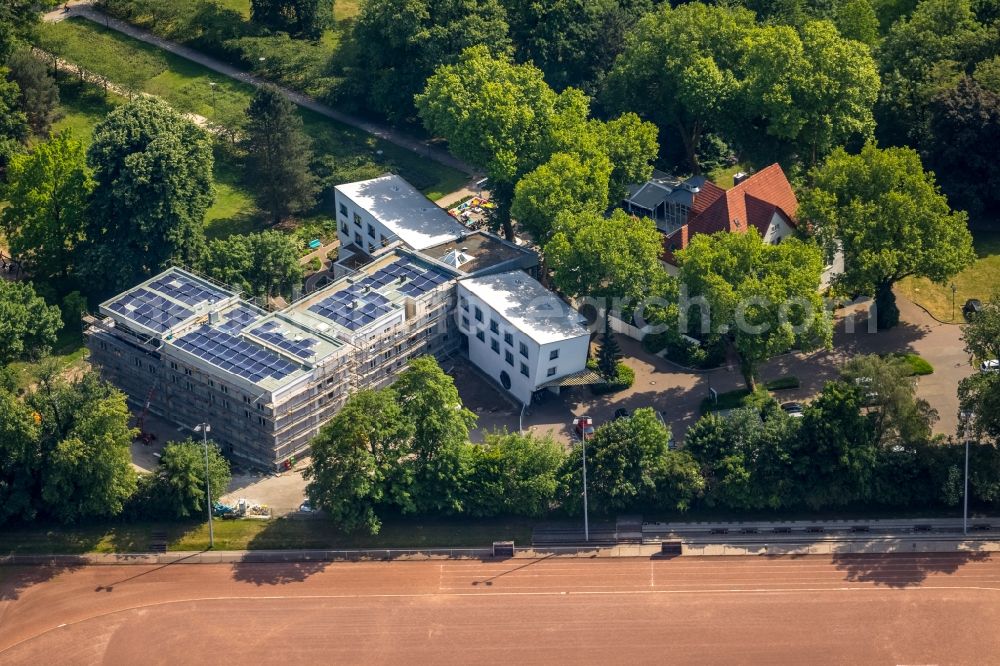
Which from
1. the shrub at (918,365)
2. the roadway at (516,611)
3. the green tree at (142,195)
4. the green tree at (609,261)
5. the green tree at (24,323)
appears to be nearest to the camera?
the roadway at (516,611)

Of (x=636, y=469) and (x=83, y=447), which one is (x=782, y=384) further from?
(x=83, y=447)

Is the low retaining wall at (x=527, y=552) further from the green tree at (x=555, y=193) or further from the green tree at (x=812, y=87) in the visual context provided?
the green tree at (x=812, y=87)

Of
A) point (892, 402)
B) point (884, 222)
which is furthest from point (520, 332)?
point (884, 222)

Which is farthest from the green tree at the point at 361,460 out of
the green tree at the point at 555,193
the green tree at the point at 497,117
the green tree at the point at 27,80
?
the green tree at the point at 27,80

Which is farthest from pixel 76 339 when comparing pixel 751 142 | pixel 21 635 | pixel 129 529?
pixel 751 142

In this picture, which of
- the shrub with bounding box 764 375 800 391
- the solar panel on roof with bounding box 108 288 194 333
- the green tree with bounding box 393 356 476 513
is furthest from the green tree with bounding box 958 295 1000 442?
the solar panel on roof with bounding box 108 288 194 333

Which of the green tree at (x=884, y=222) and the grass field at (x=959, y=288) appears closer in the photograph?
the green tree at (x=884, y=222)

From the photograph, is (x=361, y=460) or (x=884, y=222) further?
(x=884, y=222)

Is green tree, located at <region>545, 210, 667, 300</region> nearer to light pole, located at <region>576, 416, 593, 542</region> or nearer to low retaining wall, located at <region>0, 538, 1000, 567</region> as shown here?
light pole, located at <region>576, 416, 593, 542</region>
